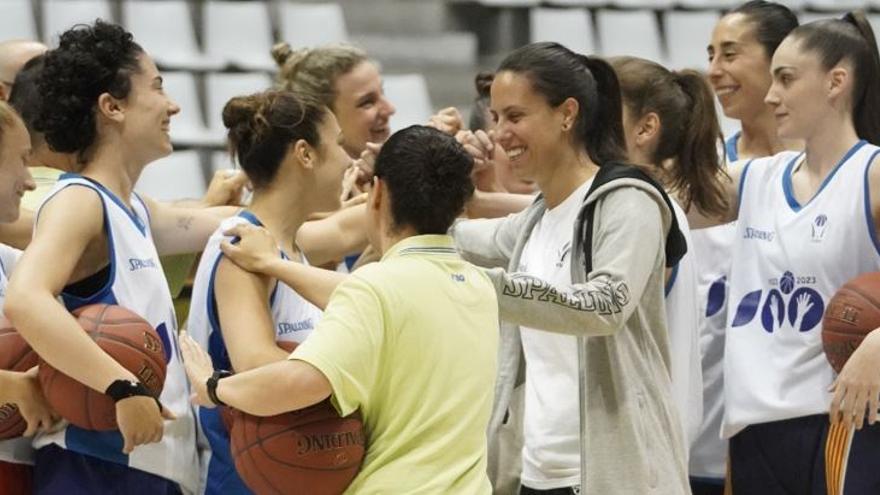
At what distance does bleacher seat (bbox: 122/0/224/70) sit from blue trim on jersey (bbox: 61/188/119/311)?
5.09 meters

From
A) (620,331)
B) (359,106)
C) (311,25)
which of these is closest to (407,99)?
(311,25)

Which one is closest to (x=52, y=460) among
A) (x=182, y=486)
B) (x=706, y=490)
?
(x=182, y=486)

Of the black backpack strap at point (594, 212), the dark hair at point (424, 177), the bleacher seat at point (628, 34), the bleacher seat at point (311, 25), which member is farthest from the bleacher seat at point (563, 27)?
the dark hair at point (424, 177)

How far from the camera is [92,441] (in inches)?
139

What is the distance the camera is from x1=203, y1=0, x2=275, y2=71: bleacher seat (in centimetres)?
890

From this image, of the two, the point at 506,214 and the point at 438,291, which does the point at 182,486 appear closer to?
the point at 438,291

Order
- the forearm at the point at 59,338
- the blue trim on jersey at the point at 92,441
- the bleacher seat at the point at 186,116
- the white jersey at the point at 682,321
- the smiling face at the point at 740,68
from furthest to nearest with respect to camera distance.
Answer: the bleacher seat at the point at 186,116 < the smiling face at the point at 740,68 < the white jersey at the point at 682,321 < the blue trim on jersey at the point at 92,441 < the forearm at the point at 59,338

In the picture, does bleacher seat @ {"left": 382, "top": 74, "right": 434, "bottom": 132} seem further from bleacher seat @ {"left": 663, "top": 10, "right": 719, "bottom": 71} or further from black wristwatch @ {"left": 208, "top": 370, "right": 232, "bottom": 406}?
black wristwatch @ {"left": 208, "top": 370, "right": 232, "bottom": 406}

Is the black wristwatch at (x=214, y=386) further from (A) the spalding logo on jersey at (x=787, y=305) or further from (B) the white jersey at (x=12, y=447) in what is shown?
(A) the spalding logo on jersey at (x=787, y=305)

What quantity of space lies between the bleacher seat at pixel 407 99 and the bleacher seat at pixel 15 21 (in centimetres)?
192

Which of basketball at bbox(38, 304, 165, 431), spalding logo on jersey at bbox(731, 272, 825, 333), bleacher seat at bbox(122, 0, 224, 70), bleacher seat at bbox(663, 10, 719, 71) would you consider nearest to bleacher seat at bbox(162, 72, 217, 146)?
bleacher seat at bbox(122, 0, 224, 70)

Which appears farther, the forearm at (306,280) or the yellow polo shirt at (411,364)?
the forearm at (306,280)

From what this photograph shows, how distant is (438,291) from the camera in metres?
3.15

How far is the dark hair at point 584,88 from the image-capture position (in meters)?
3.80
